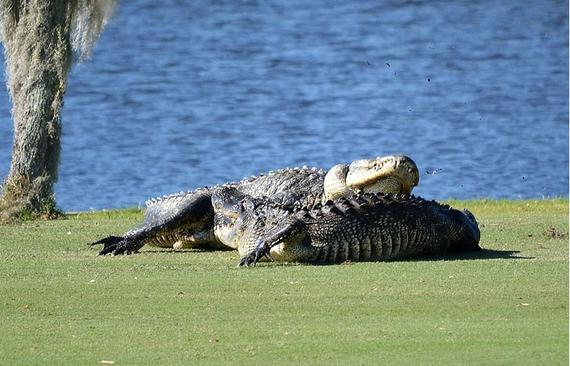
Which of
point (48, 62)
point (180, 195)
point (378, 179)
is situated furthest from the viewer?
point (48, 62)

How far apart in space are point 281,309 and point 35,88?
680 cm

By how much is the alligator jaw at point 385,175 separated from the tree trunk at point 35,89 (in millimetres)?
4097

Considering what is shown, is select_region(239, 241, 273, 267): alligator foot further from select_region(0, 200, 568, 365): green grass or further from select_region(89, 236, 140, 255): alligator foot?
select_region(89, 236, 140, 255): alligator foot

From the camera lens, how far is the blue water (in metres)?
30.1

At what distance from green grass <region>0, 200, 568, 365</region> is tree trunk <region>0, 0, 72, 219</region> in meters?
2.70

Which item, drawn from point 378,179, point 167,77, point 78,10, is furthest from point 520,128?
point 378,179

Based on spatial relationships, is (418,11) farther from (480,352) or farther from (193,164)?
(480,352)

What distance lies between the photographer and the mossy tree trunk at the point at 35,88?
50.3ft

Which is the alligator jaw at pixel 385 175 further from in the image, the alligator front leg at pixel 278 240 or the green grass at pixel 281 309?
the alligator front leg at pixel 278 240

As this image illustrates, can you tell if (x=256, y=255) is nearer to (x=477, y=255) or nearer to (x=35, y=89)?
(x=477, y=255)

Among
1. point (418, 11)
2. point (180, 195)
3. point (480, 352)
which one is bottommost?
point (418, 11)

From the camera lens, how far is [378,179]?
12.3m

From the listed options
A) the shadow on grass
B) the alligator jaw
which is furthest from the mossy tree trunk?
the shadow on grass

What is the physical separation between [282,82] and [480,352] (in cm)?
3846
